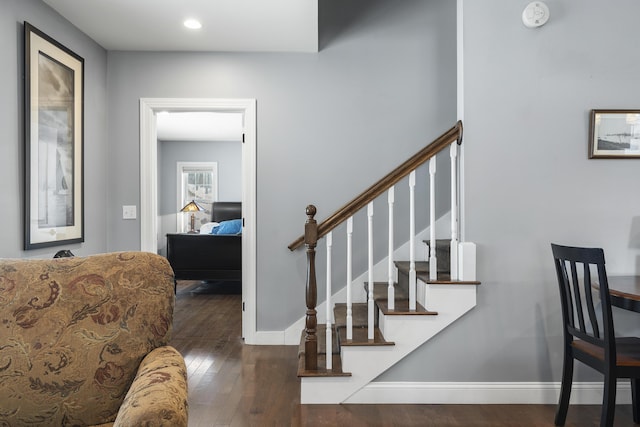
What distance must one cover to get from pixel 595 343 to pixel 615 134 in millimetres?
1269

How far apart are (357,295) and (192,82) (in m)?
2.26

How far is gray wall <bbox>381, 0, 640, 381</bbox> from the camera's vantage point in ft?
7.97

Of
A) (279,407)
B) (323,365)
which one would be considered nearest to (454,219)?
(323,365)

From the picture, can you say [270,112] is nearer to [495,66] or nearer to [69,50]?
[69,50]

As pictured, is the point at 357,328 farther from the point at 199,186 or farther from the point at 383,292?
the point at 199,186

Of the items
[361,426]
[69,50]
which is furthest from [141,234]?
[361,426]

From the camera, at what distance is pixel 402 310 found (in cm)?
245

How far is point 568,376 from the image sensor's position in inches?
85.0

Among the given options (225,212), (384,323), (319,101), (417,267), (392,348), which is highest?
(319,101)

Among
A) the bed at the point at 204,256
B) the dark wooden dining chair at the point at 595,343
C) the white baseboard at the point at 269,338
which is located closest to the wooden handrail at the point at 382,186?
the dark wooden dining chair at the point at 595,343

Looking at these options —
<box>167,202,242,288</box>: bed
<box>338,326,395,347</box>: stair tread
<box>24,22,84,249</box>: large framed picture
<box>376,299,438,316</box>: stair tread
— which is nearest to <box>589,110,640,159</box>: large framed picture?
<box>376,299,438,316</box>: stair tread

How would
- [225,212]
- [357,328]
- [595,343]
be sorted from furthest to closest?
[225,212], [357,328], [595,343]

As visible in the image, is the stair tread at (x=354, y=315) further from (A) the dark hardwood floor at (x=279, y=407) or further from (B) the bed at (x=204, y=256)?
(B) the bed at (x=204, y=256)

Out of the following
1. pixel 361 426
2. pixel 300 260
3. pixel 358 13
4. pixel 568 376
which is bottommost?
pixel 361 426
